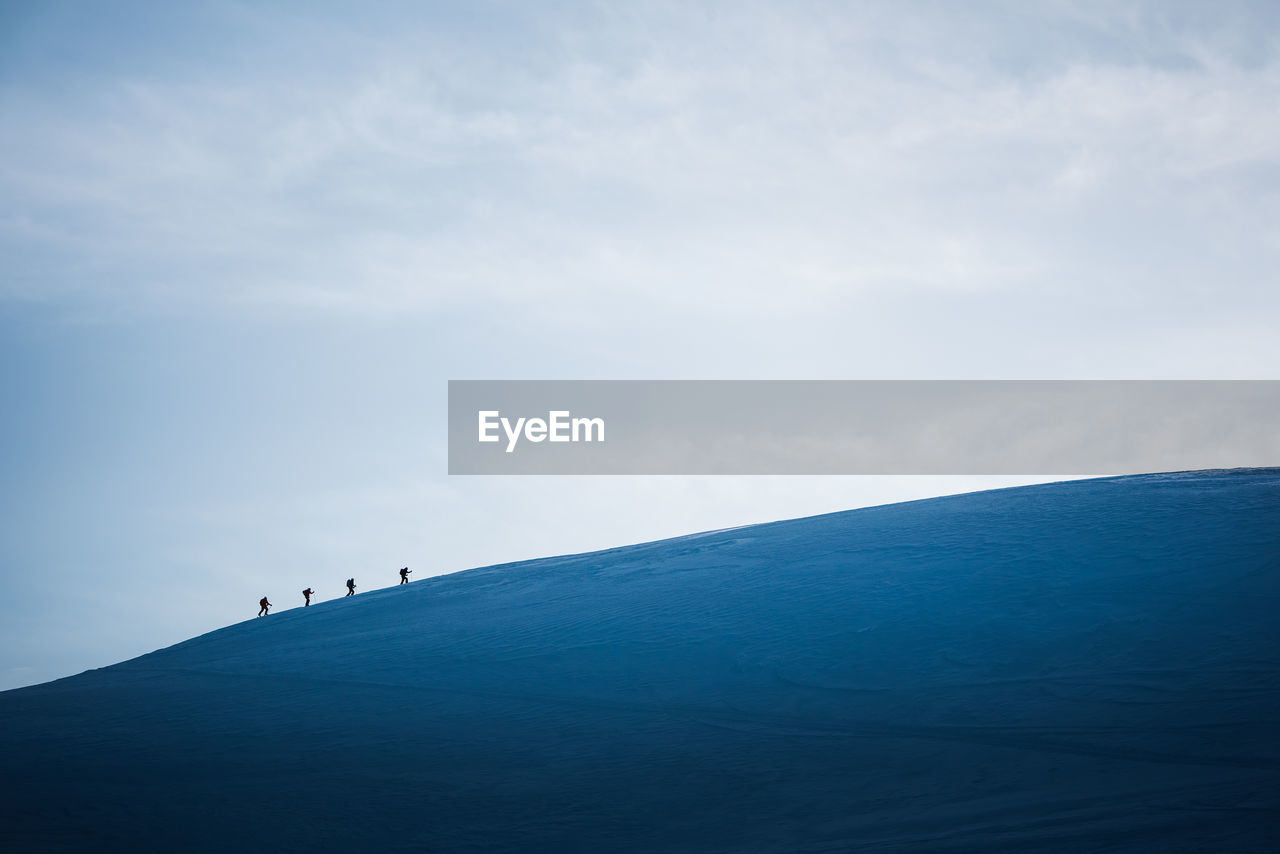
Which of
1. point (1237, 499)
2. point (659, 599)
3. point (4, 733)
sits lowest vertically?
point (4, 733)

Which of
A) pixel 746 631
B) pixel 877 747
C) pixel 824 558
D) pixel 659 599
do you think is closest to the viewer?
pixel 877 747

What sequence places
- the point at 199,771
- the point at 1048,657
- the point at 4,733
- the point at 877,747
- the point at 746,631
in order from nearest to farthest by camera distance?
the point at 877,747, the point at 199,771, the point at 1048,657, the point at 4,733, the point at 746,631

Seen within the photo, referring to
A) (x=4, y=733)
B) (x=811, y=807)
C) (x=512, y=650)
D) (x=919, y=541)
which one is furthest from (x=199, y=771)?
(x=919, y=541)

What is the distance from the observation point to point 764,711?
10336mm

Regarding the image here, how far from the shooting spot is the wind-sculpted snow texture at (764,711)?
7.39m

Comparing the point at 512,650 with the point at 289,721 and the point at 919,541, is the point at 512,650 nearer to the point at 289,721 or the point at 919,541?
the point at 289,721

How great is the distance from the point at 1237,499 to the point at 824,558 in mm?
6964

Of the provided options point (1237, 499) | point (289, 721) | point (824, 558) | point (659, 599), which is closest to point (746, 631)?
point (659, 599)

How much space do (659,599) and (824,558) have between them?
3092mm

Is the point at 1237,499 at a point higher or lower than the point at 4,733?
higher

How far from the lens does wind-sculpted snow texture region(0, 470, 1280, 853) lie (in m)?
7.39

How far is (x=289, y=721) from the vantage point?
11.4 meters

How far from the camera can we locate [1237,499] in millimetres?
16109

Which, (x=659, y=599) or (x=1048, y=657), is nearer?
(x=1048, y=657)
